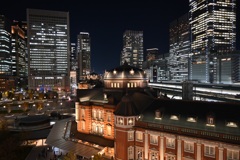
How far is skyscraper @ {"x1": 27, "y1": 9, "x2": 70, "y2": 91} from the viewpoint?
187375 mm

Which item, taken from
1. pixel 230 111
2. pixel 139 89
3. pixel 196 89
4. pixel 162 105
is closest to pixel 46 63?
pixel 196 89

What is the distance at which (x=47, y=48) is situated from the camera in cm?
19125

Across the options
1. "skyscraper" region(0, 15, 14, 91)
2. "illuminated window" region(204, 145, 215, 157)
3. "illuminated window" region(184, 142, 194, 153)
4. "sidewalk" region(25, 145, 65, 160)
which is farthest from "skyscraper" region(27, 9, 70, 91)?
"illuminated window" region(204, 145, 215, 157)

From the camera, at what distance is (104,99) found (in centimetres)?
5616

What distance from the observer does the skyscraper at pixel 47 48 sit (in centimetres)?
18738

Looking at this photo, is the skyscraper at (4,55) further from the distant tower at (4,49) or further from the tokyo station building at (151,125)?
the tokyo station building at (151,125)

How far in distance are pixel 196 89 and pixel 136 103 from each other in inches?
2527

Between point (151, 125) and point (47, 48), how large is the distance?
170740mm

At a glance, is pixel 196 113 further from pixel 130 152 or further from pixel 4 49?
pixel 4 49

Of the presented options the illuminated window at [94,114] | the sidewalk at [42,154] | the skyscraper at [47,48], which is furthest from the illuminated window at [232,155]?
the skyscraper at [47,48]

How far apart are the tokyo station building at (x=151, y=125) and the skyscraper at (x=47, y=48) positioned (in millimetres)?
145240

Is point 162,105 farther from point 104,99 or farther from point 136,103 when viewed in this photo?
point 104,99

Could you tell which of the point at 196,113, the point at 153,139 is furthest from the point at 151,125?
the point at 196,113

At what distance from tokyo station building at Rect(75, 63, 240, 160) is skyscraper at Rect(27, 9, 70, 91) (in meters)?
145
